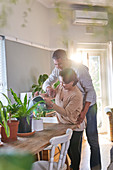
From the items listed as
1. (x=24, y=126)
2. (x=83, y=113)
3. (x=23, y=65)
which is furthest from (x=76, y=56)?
(x=24, y=126)

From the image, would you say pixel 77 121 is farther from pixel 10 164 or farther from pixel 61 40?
pixel 10 164

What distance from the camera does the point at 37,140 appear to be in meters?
1.64

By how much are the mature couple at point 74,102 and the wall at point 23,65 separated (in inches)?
60.5

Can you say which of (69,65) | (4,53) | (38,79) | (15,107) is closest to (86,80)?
(69,65)

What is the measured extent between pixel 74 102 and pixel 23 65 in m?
2.04

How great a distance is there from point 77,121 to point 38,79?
2.19 meters

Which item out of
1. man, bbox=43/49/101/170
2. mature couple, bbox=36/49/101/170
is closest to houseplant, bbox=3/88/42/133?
mature couple, bbox=36/49/101/170

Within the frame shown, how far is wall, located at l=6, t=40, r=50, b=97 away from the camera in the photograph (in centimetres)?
357

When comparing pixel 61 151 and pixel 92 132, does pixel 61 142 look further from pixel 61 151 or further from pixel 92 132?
pixel 92 132

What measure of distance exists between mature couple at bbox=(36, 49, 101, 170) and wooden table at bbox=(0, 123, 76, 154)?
0.49 ft

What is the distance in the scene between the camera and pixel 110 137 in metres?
4.55

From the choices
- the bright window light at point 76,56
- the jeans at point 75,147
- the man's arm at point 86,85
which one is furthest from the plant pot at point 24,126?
the bright window light at point 76,56

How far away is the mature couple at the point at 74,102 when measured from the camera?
204 cm

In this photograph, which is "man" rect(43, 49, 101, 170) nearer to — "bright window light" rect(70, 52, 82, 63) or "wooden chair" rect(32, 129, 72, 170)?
"wooden chair" rect(32, 129, 72, 170)
